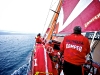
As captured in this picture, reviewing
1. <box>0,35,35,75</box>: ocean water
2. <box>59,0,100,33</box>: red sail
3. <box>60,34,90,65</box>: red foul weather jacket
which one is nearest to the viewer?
<box>60,34,90,65</box>: red foul weather jacket

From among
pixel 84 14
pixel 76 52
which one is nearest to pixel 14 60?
pixel 84 14

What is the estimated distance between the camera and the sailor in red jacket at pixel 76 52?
2.85 metres

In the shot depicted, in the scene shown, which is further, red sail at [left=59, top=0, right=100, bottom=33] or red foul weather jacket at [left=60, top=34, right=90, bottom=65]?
red sail at [left=59, top=0, right=100, bottom=33]

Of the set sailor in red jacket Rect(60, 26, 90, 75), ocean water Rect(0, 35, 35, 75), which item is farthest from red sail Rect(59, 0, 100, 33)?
ocean water Rect(0, 35, 35, 75)

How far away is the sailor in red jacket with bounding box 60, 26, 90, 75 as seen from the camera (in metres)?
2.85

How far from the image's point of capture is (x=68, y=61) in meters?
3.02

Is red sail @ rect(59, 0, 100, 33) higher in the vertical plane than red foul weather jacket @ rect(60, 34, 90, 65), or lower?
higher

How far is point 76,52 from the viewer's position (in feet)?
9.40

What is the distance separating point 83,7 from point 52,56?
8.36 ft

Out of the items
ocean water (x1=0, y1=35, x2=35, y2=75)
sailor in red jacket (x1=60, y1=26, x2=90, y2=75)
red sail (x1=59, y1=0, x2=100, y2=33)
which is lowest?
ocean water (x1=0, y1=35, x2=35, y2=75)

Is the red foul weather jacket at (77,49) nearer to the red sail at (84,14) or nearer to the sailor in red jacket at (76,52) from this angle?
the sailor in red jacket at (76,52)

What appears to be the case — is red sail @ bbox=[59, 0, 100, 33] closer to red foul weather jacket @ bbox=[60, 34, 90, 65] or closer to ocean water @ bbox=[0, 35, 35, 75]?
red foul weather jacket @ bbox=[60, 34, 90, 65]

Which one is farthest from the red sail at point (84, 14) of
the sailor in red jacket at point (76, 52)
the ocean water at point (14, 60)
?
the ocean water at point (14, 60)

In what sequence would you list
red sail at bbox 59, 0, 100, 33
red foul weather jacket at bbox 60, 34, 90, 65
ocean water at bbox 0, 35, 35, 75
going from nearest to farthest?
red foul weather jacket at bbox 60, 34, 90, 65 → red sail at bbox 59, 0, 100, 33 → ocean water at bbox 0, 35, 35, 75
